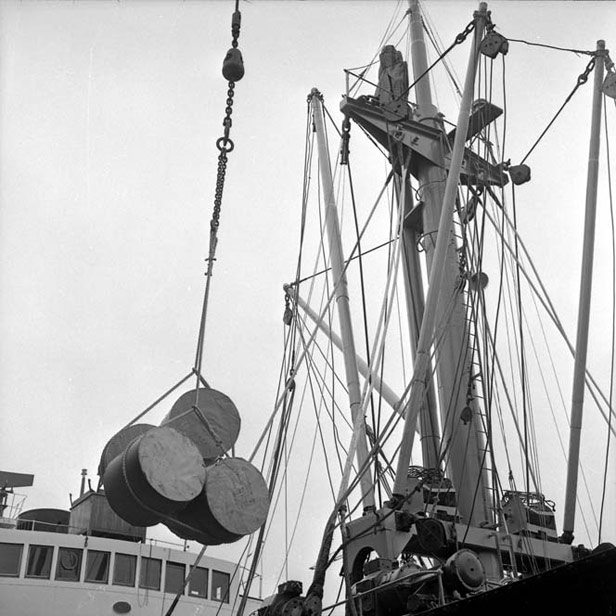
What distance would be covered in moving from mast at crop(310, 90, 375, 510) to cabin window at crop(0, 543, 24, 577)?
32.8ft

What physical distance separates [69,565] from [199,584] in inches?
147

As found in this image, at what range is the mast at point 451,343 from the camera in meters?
10.2

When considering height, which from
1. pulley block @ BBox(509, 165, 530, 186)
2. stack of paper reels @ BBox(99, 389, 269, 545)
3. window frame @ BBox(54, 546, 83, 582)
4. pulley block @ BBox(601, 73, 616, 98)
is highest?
pulley block @ BBox(509, 165, 530, 186)

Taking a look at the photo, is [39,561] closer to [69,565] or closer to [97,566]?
[69,565]

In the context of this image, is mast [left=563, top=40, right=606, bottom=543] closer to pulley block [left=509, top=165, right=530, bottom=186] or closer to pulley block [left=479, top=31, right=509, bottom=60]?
pulley block [left=479, top=31, right=509, bottom=60]

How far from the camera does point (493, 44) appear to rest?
11.9 meters

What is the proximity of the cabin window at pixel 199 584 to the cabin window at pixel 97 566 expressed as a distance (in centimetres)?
246

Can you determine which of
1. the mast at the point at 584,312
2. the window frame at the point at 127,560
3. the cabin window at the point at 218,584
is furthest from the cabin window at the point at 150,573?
the mast at the point at 584,312

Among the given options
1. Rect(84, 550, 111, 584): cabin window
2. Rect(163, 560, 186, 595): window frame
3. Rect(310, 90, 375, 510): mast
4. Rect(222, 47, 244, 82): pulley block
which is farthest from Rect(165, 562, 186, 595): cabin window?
Rect(222, 47, 244, 82): pulley block

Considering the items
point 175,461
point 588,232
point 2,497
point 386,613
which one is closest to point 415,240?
point 588,232

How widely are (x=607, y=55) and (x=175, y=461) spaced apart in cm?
991

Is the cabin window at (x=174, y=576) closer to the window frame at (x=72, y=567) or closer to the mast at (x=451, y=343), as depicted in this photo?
the window frame at (x=72, y=567)

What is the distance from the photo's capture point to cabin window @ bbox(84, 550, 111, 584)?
64.8 ft

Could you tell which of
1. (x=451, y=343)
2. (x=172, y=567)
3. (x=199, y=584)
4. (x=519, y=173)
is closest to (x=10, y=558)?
(x=172, y=567)
